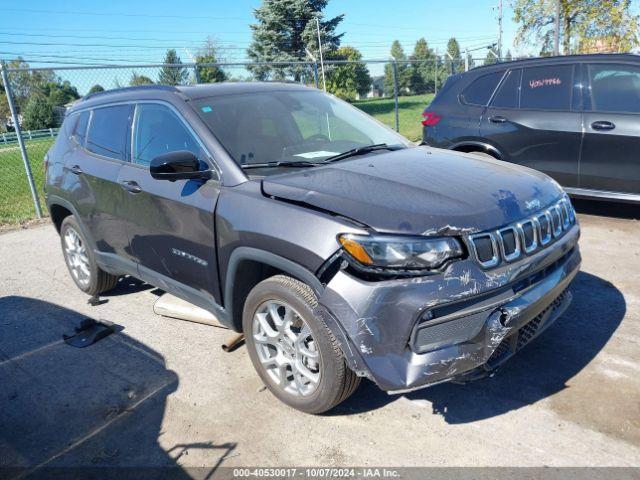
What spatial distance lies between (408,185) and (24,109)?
907 cm

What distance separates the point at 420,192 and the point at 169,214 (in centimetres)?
173

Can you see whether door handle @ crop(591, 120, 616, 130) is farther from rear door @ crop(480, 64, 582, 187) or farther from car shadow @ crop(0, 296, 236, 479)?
car shadow @ crop(0, 296, 236, 479)

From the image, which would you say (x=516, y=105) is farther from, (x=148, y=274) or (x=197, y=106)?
(x=148, y=274)

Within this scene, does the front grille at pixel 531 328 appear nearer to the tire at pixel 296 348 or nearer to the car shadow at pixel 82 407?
the tire at pixel 296 348

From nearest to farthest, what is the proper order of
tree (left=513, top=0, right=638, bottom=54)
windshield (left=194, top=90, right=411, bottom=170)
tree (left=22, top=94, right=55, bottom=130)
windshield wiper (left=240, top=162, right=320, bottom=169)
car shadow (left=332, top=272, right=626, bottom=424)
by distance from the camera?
1. car shadow (left=332, top=272, right=626, bottom=424)
2. windshield wiper (left=240, top=162, right=320, bottom=169)
3. windshield (left=194, top=90, right=411, bottom=170)
4. tree (left=22, top=94, right=55, bottom=130)
5. tree (left=513, top=0, right=638, bottom=54)

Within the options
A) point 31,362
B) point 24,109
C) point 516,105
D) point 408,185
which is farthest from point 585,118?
point 24,109

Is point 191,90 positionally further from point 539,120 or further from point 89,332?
point 539,120

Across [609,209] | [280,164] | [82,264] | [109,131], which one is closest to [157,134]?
[109,131]

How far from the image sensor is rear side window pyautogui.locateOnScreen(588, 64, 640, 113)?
5574 mm

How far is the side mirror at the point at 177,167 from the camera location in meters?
3.12

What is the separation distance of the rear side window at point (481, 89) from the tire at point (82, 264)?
15.5ft

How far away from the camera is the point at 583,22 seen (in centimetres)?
1722

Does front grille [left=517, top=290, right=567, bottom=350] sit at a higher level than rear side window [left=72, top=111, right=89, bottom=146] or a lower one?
lower

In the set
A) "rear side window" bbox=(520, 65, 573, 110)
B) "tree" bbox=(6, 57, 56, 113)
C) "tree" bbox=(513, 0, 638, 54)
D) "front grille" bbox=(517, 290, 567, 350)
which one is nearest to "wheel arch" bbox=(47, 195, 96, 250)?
"front grille" bbox=(517, 290, 567, 350)
